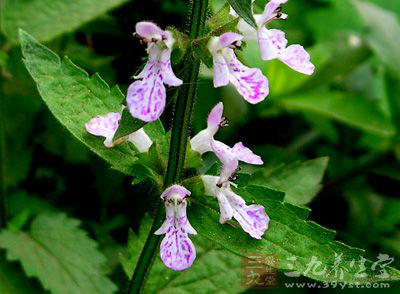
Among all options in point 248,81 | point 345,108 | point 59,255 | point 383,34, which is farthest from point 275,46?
point 383,34

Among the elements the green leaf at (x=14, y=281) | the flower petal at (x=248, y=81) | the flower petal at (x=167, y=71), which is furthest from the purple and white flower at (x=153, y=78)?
the green leaf at (x=14, y=281)

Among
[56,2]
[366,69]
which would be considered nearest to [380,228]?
[366,69]

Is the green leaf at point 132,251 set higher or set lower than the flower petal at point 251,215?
lower

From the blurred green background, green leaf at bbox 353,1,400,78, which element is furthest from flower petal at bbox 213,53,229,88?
green leaf at bbox 353,1,400,78

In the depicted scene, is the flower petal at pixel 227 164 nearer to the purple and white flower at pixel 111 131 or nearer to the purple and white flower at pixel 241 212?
the purple and white flower at pixel 241 212

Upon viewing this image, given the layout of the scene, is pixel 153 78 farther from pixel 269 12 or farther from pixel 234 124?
pixel 234 124

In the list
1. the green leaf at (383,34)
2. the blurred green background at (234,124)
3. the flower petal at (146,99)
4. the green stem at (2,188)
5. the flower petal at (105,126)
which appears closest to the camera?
the flower petal at (146,99)
